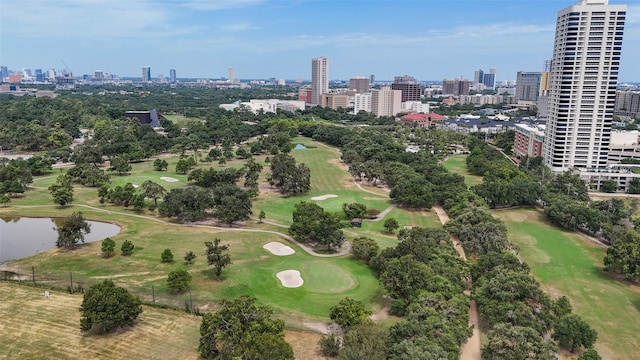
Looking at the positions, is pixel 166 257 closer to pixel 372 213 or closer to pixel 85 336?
pixel 85 336

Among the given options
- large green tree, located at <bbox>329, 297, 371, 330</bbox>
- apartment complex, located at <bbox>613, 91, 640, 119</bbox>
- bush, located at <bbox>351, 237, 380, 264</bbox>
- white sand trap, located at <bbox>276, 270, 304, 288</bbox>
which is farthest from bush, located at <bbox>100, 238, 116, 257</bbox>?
apartment complex, located at <bbox>613, 91, 640, 119</bbox>

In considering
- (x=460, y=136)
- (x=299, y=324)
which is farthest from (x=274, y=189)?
(x=460, y=136)

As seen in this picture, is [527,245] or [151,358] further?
[527,245]

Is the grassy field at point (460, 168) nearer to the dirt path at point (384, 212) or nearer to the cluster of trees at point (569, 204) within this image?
the cluster of trees at point (569, 204)

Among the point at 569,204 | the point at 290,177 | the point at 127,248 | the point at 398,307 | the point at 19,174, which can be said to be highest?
the point at 290,177

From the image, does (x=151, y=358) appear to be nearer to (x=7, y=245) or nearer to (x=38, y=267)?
(x=38, y=267)

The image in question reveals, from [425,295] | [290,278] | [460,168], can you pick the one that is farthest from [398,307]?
[460,168]

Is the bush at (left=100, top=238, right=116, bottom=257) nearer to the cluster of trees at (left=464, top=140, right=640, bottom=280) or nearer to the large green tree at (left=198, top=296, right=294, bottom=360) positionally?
the large green tree at (left=198, top=296, right=294, bottom=360)
